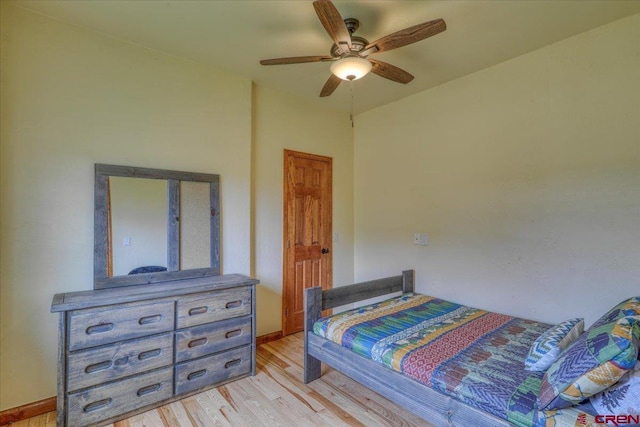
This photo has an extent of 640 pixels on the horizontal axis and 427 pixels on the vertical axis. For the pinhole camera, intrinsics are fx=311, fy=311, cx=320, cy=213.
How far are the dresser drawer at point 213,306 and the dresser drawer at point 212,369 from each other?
291mm

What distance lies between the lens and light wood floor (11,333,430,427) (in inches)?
79.4

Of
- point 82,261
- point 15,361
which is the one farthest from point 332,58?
point 15,361

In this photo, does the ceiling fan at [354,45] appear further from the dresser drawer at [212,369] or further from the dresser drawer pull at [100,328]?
the dresser drawer at [212,369]

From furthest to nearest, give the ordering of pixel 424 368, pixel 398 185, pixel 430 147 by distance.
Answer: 1. pixel 398 185
2. pixel 430 147
3. pixel 424 368

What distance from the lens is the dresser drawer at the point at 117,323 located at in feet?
6.23

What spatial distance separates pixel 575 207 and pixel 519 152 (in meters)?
0.61

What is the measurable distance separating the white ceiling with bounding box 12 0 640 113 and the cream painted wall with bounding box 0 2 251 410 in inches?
7.4

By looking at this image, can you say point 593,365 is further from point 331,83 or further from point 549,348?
point 331,83

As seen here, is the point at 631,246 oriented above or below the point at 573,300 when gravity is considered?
above

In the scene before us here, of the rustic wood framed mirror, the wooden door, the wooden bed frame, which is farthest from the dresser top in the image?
the wooden door

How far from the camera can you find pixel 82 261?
225 cm

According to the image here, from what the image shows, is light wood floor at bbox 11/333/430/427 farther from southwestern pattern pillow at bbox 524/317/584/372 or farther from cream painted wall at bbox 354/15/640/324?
cream painted wall at bbox 354/15/640/324

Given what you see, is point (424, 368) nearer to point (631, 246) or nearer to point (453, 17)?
point (631, 246)

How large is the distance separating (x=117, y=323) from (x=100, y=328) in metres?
0.09
